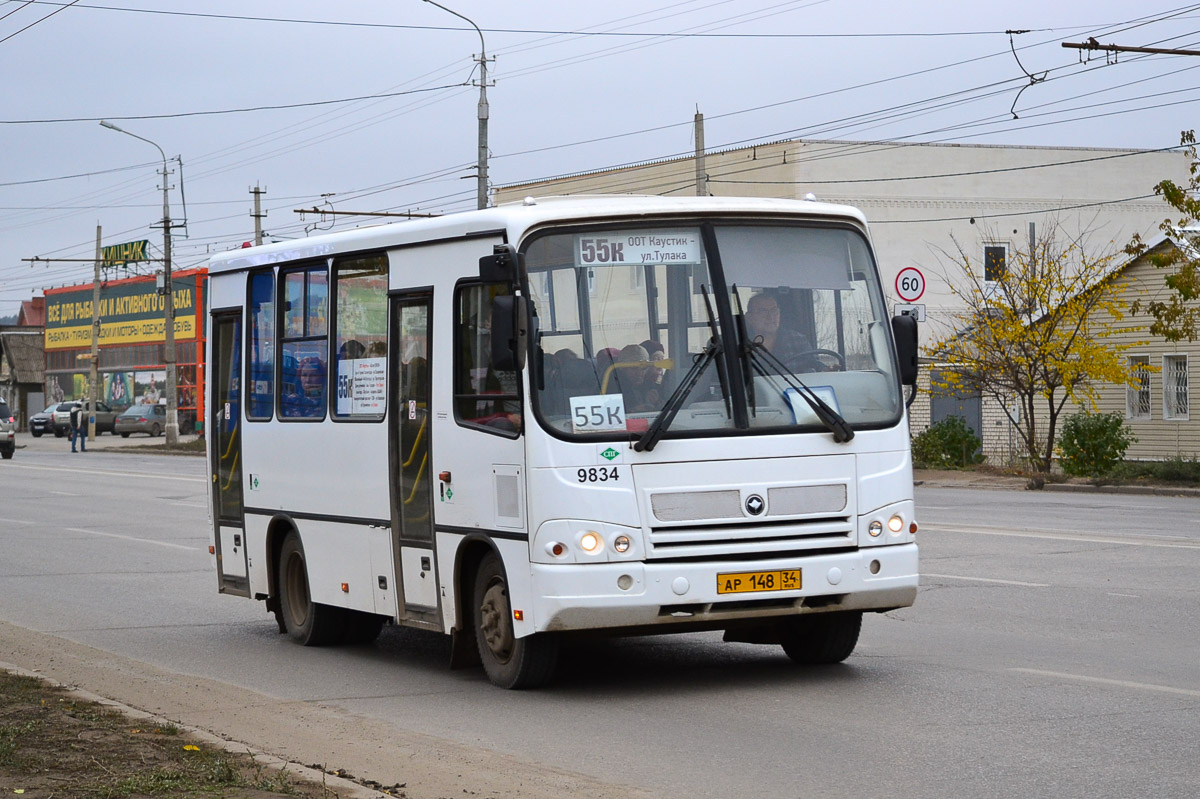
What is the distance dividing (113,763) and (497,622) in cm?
284

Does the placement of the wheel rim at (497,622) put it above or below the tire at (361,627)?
above

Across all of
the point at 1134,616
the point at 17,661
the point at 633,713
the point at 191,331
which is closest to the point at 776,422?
the point at 633,713

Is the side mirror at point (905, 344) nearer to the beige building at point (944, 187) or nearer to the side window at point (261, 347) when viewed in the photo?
the side window at point (261, 347)

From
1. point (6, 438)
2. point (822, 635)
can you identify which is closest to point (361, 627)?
point (822, 635)

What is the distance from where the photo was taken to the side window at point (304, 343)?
38.7ft

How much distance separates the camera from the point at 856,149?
6316cm

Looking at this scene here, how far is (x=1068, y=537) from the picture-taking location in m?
19.4

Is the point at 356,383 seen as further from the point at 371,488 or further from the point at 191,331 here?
the point at 191,331

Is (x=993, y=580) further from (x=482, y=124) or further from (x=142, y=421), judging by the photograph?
(x=142, y=421)

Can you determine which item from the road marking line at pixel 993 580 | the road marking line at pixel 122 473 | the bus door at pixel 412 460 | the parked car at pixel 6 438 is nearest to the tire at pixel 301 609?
the bus door at pixel 412 460

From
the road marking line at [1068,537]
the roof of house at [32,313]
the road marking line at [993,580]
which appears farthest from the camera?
the roof of house at [32,313]

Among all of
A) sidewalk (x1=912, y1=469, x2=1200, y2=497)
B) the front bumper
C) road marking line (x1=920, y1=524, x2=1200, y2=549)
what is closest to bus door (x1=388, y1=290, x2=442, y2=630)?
the front bumper

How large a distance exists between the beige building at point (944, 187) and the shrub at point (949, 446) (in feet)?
77.0

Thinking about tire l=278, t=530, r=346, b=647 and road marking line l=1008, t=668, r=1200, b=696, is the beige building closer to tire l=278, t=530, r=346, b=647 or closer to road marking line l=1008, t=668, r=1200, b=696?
tire l=278, t=530, r=346, b=647
